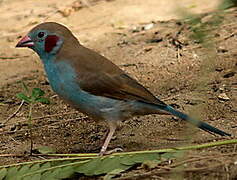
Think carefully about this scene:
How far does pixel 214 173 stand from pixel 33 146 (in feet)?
5.22

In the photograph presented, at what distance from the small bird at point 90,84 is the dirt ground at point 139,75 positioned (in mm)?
258

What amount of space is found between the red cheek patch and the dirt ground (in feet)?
2.43

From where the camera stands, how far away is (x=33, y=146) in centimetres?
453

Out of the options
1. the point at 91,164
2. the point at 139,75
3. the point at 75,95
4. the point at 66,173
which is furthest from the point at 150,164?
the point at 139,75

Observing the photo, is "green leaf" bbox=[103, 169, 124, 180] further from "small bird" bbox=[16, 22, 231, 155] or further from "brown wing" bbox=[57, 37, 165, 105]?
"brown wing" bbox=[57, 37, 165, 105]

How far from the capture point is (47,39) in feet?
14.5

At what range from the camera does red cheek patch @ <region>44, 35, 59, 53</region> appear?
4.39 m

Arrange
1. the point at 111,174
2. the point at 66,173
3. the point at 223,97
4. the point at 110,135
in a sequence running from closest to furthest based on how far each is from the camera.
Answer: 1. the point at 111,174
2. the point at 66,173
3. the point at 110,135
4. the point at 223,97

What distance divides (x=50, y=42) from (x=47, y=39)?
0.11ft

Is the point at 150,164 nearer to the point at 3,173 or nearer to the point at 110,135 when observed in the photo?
the point at 110,135

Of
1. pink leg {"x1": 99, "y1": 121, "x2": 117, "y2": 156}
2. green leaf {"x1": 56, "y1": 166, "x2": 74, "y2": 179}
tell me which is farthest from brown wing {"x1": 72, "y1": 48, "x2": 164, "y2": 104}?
green leaf {"x1": 56, "y1": 166, "x2": 74, "y2": 179}

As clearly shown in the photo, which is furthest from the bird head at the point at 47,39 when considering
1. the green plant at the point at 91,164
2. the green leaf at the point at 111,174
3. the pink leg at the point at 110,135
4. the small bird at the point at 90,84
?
the green leaf at the point at 111,174

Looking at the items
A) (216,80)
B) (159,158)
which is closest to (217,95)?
(216,80)

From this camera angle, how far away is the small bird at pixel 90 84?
13.9ft
